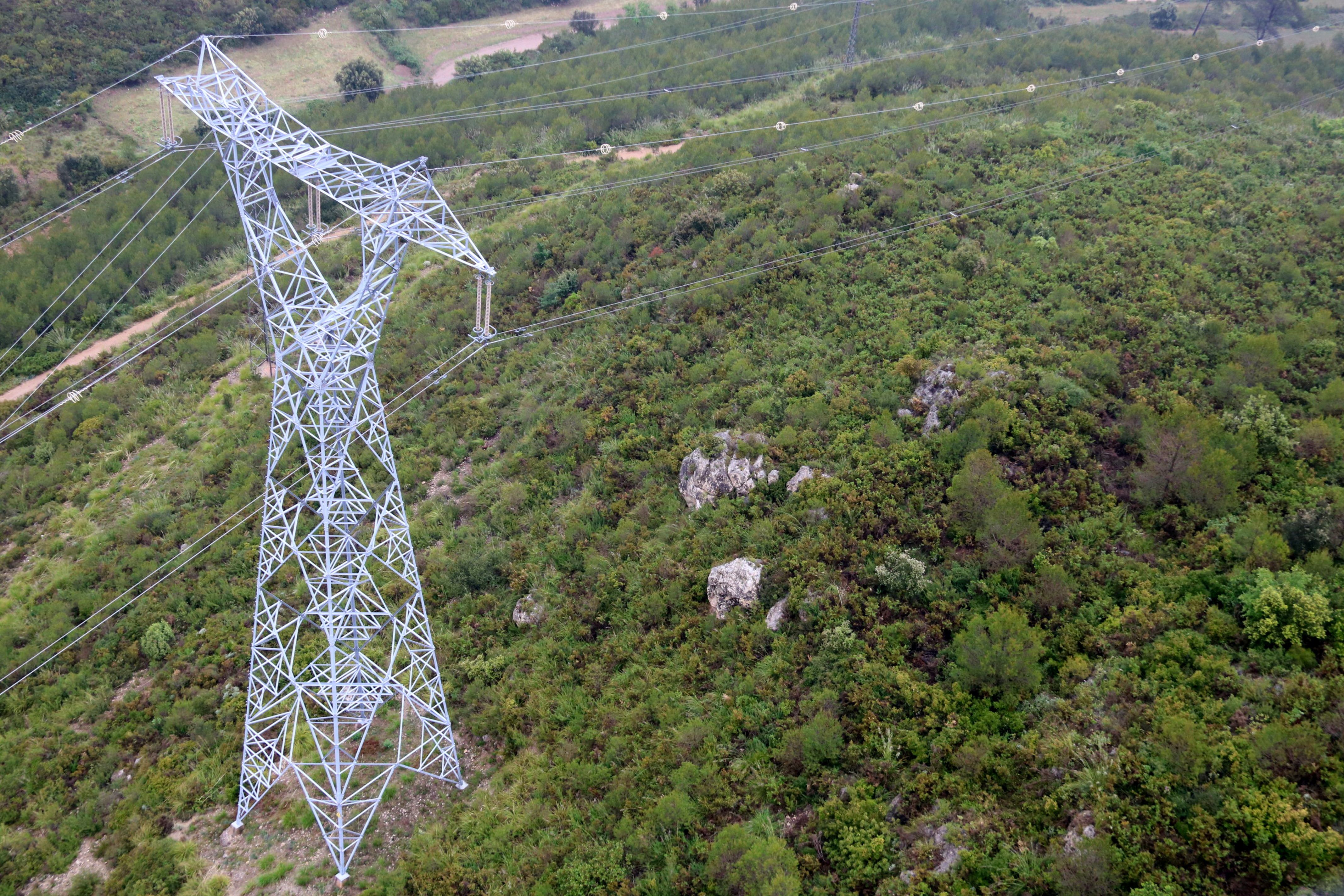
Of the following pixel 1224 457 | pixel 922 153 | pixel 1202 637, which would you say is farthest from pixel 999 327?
pixel 922 153

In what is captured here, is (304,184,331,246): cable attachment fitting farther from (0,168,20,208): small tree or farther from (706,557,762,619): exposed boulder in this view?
(0,168,20,208): small tree

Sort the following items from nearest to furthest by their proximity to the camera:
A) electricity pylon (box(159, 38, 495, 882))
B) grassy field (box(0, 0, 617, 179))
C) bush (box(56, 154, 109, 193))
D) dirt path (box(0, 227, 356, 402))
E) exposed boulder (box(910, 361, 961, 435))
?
electricity pylon (box(159, 38, 495, 882))
exposed boulder (box(910, 361, 961, 435))
dirt path (box(0, 227, 356, 402))
bush (box(56, 154, 109, 193))
grassy field (box(0, 0, 617, 179))

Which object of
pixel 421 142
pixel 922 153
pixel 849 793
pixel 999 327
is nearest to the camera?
pixel 849 793

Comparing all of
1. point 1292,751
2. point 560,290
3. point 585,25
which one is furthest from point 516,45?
point 1292,751

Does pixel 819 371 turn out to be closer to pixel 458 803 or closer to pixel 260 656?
pixel 458 803

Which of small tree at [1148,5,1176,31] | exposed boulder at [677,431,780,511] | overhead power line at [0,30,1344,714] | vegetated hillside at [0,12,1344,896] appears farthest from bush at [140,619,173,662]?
small tree at [1148,5,1176,31]

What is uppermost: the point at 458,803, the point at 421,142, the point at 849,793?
the point at 421,142

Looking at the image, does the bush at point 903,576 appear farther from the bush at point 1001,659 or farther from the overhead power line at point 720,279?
the overhead power line at point 720,279

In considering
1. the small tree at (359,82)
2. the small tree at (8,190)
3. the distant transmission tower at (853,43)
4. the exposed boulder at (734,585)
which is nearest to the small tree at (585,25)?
the small tree at (359,82)
